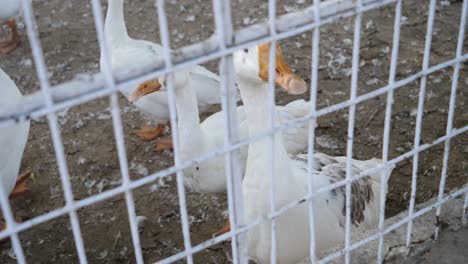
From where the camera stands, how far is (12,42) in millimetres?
5887

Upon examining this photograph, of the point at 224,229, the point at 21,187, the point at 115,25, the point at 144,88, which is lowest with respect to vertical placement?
the point at 224,229

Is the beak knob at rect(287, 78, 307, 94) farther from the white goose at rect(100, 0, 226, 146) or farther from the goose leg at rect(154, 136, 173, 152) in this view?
the goose leg at rect(154, 136, 173, 152)

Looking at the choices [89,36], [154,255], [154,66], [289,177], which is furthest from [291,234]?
[89,36]

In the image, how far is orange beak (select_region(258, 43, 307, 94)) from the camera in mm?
2447

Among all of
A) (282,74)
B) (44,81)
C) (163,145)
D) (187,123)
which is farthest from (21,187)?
(44,81)

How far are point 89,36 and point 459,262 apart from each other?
4.35 metres

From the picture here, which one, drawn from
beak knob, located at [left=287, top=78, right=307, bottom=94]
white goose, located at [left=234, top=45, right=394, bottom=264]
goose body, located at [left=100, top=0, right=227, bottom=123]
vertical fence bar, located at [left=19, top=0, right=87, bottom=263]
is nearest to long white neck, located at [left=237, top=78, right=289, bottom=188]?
white goose, located at [left=234, top=45, right=394, bottom=264]

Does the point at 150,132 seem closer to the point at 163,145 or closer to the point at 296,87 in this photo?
the point at 163,145

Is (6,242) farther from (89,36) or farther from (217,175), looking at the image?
(89,36)

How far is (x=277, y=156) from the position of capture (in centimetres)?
279

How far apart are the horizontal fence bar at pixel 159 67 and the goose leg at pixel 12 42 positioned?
4.39 metres

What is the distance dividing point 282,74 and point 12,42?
162 inches

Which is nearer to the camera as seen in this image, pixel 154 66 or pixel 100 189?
pixel 154 66

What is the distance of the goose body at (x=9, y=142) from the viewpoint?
10.6 ft
